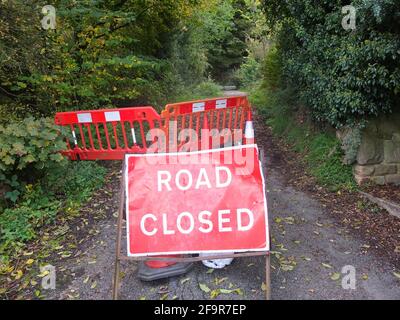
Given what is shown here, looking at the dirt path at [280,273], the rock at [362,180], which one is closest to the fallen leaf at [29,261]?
the dirt path at [280,273]

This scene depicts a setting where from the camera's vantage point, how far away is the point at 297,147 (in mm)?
7477

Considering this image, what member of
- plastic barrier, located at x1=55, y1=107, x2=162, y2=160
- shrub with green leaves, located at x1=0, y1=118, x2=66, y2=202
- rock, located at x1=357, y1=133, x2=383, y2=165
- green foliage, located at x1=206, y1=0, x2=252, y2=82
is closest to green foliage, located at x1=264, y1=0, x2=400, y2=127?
rock, located at x1=357, y1=133, x2=383, y2=165

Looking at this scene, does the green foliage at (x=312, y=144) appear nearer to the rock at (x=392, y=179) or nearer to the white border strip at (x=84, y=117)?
the rock at (x=392, y=179)

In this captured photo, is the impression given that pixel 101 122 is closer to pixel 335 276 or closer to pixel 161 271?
pixel 161 271

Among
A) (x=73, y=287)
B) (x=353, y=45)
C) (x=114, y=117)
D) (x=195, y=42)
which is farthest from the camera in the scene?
(x=195, y=42)

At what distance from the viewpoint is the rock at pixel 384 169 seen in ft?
18.0

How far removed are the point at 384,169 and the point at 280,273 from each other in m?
2.87

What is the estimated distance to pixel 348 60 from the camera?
4.84 m

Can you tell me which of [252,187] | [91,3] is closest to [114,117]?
[91,3]

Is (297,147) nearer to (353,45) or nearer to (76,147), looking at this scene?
(353,45)

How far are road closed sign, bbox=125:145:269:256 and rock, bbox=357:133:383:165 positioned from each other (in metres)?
2.89

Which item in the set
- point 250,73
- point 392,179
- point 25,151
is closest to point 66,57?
point 25,151

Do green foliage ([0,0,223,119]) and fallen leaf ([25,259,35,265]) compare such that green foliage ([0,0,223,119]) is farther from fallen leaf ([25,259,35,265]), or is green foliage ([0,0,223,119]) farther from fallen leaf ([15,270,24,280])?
fallen leaf ([15,270,24,280])
